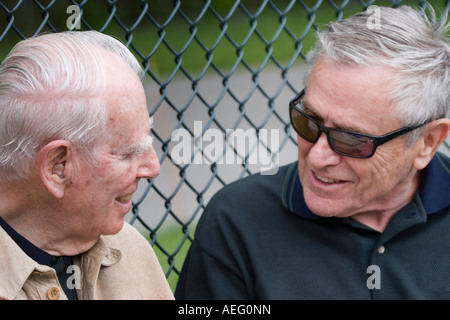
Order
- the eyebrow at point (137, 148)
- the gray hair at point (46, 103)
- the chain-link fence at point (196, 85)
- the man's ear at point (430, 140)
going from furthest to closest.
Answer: the chain-link fence at point (196, 85), the man's ear at point (430, 140), the eyebrow at point (137, 148), the gray hair at point (46, 103)

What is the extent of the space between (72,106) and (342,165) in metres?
0.90

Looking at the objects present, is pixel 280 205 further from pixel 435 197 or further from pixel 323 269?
pixel 435 197

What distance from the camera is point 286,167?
2570 millimetres

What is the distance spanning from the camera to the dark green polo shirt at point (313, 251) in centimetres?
228

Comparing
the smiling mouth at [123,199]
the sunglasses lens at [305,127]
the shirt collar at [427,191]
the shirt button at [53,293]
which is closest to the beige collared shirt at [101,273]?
the shirt button at [53,293]

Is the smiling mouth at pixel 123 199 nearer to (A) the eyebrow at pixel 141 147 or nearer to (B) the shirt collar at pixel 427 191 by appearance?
(A) the eyebrow at pixel 141 147

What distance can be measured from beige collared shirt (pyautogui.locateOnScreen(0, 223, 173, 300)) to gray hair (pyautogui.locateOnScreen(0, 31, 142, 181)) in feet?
0.76

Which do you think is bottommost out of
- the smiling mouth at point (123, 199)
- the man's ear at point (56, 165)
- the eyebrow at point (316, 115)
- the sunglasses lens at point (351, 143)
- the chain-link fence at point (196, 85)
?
the chain-link fence at point (196, 85)

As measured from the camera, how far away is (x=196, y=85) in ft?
9.52

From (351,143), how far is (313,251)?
405 millimetres

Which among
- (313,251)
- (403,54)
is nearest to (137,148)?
(313,251)

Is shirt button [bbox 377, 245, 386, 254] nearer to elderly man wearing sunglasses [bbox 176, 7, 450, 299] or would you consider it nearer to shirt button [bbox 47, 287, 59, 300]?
elderly man wearing sunglasses [bbox 176, 7, 450, 299]

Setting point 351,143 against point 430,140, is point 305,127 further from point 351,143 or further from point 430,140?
point 430,140

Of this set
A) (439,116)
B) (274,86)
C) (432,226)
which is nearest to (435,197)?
(432,226)
